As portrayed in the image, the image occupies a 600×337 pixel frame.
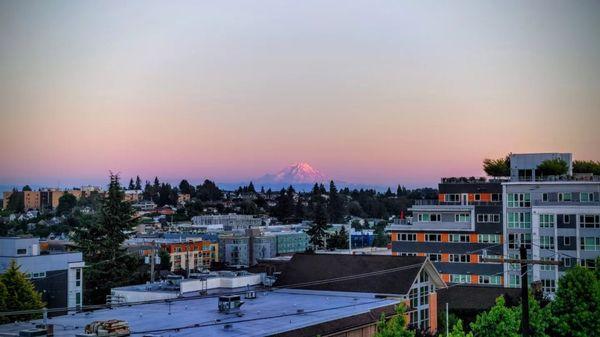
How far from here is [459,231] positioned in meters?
63.4

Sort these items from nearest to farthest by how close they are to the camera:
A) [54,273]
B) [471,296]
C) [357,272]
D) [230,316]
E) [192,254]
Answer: [230,316], [357,272], [471,296], [54,273], [192,254]

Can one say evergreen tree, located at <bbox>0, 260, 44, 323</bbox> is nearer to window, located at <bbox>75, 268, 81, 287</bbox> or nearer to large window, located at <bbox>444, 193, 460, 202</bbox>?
window, located at <bbox>75, 268, 81, 287</bbox>

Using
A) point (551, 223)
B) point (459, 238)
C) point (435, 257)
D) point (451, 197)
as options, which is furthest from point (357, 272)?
point (451, 197)

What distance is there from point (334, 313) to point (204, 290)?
880cm

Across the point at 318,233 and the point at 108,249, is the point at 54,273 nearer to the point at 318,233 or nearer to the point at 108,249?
the point at 108,249

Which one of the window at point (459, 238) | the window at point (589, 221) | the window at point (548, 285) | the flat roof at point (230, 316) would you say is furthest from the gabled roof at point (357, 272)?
the window at point (459, 238)

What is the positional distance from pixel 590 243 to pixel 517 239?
598 cm

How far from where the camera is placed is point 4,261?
5547cm

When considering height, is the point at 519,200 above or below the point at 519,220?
above

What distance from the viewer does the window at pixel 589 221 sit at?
57.5m

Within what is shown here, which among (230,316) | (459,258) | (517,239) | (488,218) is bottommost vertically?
(459,258)

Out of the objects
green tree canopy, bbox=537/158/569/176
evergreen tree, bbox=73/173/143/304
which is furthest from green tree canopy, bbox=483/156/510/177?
evergreen tree, bbox=73/173/143/304

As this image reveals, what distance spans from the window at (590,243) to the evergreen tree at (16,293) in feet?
129

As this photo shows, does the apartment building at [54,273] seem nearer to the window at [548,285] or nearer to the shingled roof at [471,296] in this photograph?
the shingled roof at [471,296]
